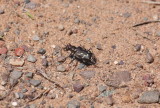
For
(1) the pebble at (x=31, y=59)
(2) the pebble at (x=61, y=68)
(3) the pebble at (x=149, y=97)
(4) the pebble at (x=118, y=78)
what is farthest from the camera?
(1) the pebble at (x=31, y=59)

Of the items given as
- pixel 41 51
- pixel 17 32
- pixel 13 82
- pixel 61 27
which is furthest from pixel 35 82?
pixel 61 27

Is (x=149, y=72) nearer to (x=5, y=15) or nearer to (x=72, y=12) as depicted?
(x=72, y=12)

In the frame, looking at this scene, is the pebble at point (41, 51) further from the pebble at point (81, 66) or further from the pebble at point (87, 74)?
the pebble at point (87, 74)

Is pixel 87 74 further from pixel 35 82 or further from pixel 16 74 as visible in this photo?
pixel 16 74

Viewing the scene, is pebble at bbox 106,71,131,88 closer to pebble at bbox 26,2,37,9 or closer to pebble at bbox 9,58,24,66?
pebble at bbox 9,58,24,66

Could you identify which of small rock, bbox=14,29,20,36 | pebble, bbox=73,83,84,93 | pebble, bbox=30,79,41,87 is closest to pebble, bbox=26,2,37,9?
small rock, bbox=14,29,20,36

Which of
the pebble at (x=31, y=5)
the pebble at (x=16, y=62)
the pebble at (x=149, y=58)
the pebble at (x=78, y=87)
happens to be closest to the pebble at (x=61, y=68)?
the pebble at (x=78, y=87)
